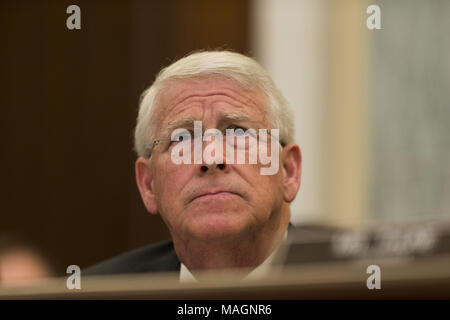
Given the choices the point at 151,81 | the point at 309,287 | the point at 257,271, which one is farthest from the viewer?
the point at 151,81

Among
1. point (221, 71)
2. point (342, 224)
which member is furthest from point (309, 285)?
point (221, 71)

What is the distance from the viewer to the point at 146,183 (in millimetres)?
980

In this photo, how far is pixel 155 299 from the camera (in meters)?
0.78

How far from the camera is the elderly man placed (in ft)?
3.00

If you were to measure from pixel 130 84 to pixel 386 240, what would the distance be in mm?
488

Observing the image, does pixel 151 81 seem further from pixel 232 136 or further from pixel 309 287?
pixel 309 287

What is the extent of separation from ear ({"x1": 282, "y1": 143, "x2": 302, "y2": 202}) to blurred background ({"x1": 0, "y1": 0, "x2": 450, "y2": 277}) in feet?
0.12

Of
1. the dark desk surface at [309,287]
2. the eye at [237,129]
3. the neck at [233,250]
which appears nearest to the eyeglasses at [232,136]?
the eye at [237,129]

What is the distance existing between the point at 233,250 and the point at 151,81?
0.85ft

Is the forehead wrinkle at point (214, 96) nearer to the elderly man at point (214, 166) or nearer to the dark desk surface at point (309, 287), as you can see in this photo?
the elderly man at point (214, 166)

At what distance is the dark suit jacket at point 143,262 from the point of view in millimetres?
924

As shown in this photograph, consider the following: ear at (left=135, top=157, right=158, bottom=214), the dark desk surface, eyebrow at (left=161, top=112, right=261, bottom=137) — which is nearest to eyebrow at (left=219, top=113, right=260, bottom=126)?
eyebrow at (left=161, top=112, right=261, bottom=137)

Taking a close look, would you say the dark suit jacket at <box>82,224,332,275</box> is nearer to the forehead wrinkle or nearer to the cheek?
the cheek

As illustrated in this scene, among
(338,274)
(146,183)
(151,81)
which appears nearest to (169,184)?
(146,183)
